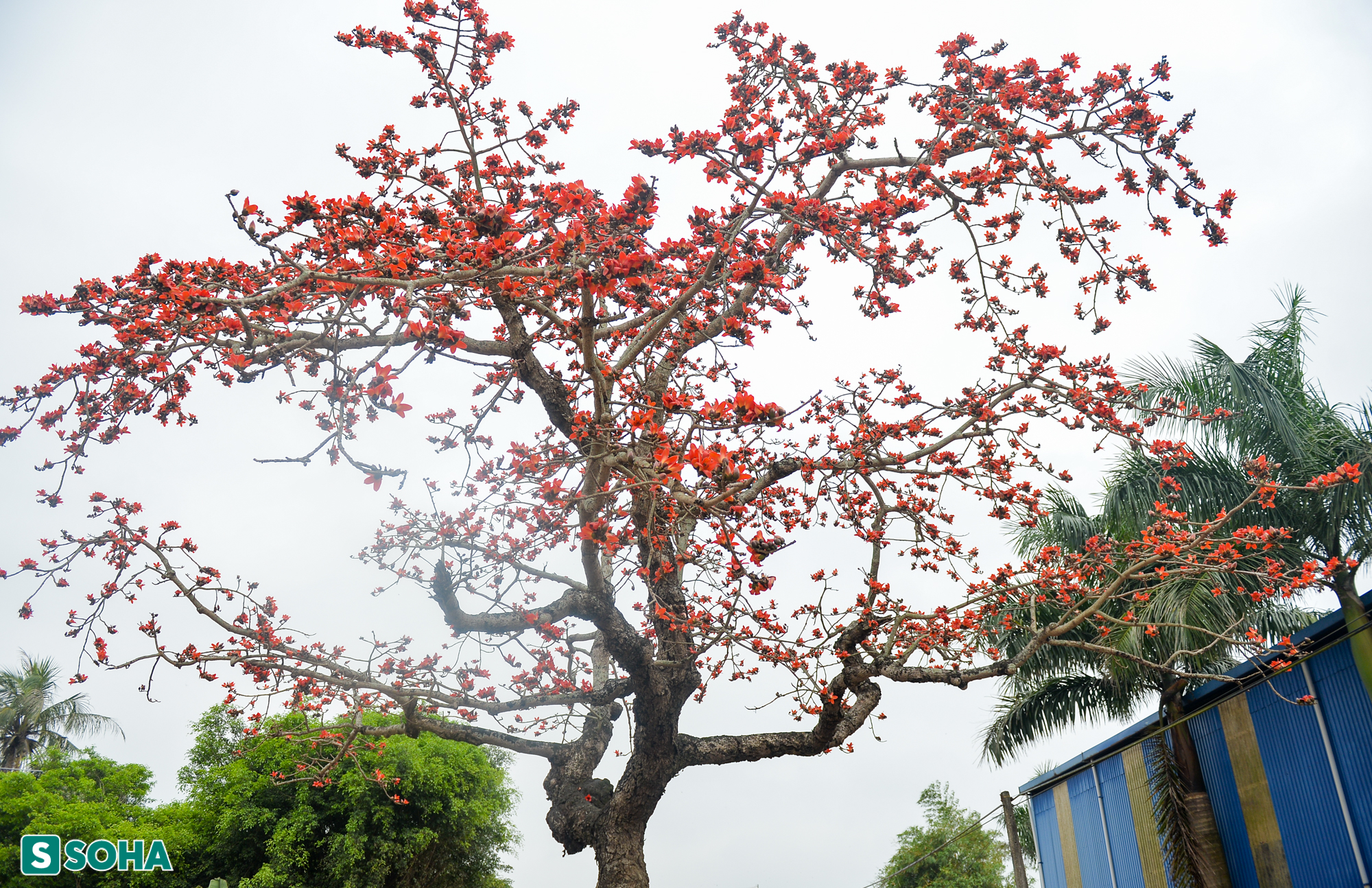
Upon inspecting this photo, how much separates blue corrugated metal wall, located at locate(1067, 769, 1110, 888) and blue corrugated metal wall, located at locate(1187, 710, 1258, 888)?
6.95 ft

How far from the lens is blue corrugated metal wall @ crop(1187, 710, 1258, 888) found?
7648mm

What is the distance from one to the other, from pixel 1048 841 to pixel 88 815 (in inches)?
530

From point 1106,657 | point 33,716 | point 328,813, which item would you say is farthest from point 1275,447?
point 33,716

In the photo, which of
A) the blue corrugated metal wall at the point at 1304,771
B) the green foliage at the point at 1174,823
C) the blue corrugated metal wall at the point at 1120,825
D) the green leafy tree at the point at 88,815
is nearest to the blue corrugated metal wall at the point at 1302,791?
the blue corrugated metal wall at the point at 1304,771

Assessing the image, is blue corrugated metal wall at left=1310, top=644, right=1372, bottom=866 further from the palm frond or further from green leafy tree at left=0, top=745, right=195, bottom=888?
green leafy tree at left=0, top=745, right=195, bottom=888

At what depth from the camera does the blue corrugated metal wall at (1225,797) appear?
25.1 ft

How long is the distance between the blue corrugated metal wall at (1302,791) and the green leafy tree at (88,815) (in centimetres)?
1213

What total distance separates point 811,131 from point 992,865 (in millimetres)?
16820

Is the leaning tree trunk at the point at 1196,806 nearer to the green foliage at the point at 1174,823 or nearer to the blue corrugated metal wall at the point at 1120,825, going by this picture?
the green foliage at the point at 1174,823

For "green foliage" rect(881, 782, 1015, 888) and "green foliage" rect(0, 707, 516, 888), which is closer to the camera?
"green foliage" rect(0, 707, 516, 888)

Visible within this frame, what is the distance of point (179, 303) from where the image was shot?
12.7 ft

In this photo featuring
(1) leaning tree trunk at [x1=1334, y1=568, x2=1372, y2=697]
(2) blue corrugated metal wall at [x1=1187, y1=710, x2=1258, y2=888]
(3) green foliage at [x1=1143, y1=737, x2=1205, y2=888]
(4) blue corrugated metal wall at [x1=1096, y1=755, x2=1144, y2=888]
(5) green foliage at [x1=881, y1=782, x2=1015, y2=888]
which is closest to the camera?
(1) leaning tree trunk at [x1=1334, y1=568, x2=1372, y2=697]

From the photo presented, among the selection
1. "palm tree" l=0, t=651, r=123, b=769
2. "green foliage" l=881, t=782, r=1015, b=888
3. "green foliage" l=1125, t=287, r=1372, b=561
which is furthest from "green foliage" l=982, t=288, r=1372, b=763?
"palm tree" l=0, t=651, r=123, b=769

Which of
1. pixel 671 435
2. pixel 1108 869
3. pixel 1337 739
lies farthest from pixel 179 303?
pixel 1108 869
